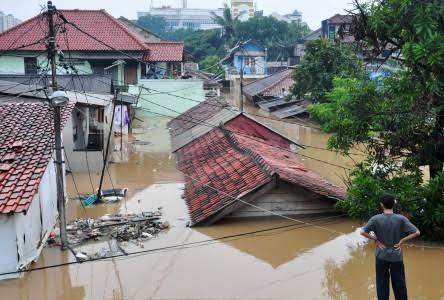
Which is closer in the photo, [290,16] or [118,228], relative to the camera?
[118,228]

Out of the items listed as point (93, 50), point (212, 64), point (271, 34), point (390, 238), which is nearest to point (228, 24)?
point (271, 34)

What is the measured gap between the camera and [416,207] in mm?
10867

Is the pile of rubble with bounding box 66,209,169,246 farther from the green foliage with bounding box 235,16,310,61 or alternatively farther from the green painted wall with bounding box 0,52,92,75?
the green foliage with bounding box 235,16,310,61

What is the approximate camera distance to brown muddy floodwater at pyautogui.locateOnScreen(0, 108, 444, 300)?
9805mm

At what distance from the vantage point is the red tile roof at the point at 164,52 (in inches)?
1486

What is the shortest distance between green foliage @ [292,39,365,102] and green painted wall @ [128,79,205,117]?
7115mm

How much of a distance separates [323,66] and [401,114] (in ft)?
74.4

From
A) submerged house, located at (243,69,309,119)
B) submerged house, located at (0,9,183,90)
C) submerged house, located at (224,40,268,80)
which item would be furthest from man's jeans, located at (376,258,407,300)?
submerged house, located at (224,40,268,80)

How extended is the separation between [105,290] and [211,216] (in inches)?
150

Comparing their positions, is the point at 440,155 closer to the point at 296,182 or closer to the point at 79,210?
the point at 296,182

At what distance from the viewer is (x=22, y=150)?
11586mm

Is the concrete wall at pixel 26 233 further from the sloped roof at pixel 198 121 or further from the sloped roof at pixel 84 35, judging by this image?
the sloped roof at pixel 84 35

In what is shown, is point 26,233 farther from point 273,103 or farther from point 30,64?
point 273,103

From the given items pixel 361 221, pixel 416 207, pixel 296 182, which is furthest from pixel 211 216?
pixel 416 207
